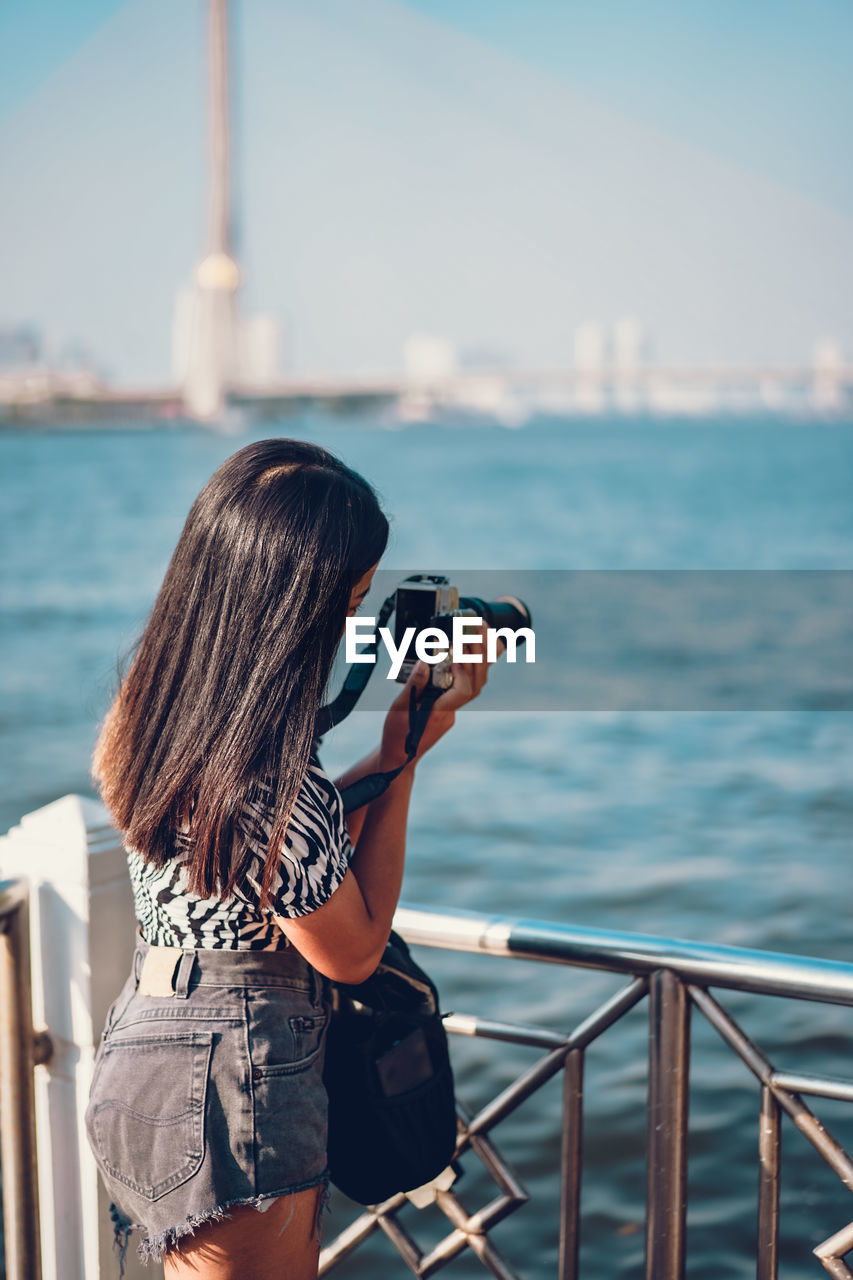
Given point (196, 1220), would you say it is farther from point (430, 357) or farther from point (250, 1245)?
point (430, 357)

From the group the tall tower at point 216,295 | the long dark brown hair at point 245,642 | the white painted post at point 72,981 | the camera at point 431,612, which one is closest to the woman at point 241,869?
the long dark brown hair at point 245,642

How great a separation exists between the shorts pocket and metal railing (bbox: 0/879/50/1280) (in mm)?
362

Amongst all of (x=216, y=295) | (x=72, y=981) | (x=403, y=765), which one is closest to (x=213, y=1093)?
(x=403, y=765)

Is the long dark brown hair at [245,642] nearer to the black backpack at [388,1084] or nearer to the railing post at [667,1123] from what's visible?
the black backpack at [388,1084]

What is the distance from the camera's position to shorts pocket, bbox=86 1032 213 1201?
1.08m

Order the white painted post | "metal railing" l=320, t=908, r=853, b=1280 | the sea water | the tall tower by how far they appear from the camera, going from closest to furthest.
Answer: "metal railing" l=320, t=908, r=853, b=1280, the white painted post, the sea water, the tall tower

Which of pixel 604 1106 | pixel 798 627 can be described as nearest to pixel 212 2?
pixel 798 627

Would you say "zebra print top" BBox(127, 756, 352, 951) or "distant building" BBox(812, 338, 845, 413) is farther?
A: "distant building" BBox(812, 338, 845, 413)

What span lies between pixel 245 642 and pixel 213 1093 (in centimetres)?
38

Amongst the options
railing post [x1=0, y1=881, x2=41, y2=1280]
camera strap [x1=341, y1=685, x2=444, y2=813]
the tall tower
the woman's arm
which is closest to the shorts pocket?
the woman's arm

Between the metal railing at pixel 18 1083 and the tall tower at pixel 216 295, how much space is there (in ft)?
98.7

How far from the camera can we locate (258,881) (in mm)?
1045

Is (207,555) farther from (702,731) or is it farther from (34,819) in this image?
(702,731)

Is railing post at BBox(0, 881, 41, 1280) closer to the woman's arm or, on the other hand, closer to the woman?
the woman
